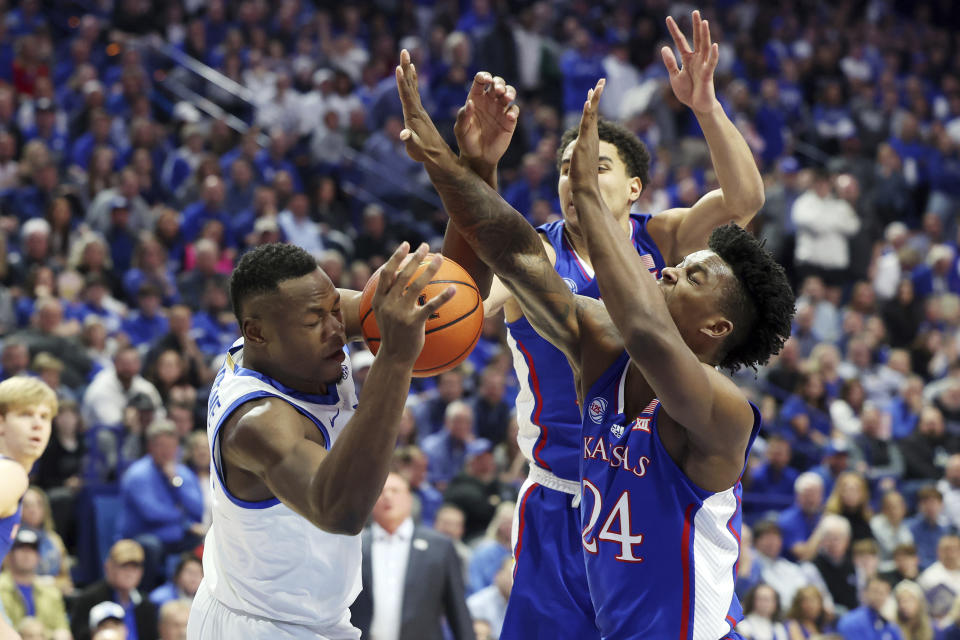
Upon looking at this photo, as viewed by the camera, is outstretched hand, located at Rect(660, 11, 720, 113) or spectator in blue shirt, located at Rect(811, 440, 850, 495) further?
spectator in blue shirt, located at Rect(811, 440, 850, 495)

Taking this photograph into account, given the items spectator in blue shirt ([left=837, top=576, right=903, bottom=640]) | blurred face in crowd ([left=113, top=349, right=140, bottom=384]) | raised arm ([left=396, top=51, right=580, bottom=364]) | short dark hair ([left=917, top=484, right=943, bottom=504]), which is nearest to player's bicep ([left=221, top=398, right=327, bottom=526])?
raised arm ([left=396, top=51, right=580, bottom=364])

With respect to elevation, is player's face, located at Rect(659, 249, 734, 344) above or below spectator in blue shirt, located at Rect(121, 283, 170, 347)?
above

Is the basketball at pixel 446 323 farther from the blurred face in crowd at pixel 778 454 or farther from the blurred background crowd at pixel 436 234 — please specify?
the blurred face in crowd at pixel 778 454

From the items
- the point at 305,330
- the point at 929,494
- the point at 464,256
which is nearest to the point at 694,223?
the point at 464,256

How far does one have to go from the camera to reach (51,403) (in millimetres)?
4980

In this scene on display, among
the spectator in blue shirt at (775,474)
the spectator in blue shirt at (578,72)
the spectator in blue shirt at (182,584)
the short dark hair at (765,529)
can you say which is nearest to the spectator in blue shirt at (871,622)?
the short dark hair at (765,529)

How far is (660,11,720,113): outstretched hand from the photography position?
4.24 meters

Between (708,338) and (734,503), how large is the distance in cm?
51

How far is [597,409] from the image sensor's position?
371cm

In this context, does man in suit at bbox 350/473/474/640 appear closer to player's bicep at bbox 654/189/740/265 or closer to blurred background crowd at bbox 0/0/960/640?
blurred background crowd at bbox 0/0/960/640

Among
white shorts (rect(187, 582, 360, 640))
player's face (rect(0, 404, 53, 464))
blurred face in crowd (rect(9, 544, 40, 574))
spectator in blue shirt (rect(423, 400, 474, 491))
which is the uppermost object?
white shorts (rect(187, 582, 360, 640))

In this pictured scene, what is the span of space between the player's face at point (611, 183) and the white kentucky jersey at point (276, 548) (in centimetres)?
126

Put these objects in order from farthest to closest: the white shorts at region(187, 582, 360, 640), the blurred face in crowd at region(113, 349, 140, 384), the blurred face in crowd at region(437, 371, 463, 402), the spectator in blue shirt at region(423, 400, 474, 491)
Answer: the blurred face in crowd at region(437, 371, 463, 402) → the spectator in blue shirt at region(423, 400, 474, 491) → the blurred face in crowd at region(113, 349, 140, 384) → the white shorts at region(187, 582, 360, 640)

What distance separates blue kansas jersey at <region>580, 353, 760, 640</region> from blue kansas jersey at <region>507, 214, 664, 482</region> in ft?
2.69
